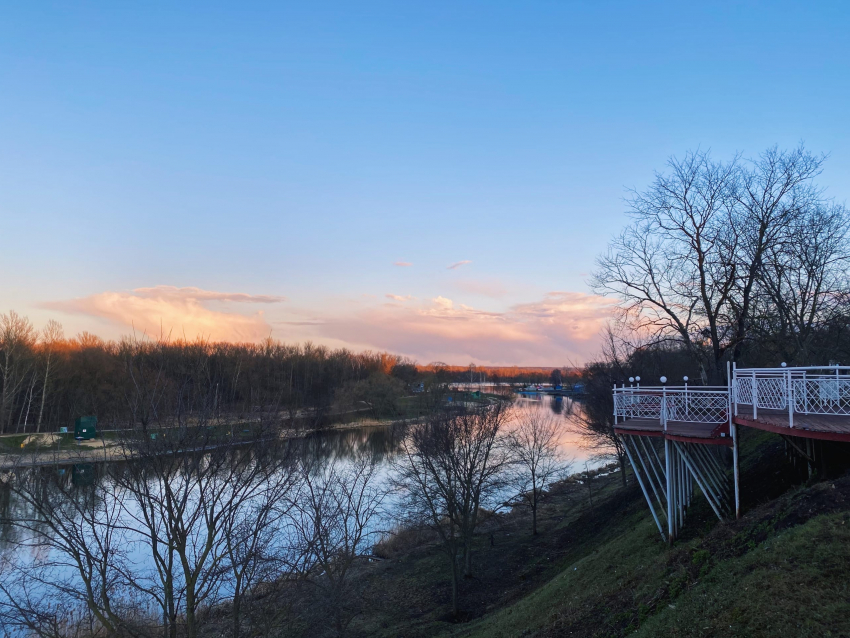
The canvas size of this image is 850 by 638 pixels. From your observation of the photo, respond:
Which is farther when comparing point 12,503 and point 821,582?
point 12,503

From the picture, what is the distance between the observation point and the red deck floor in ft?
23.8

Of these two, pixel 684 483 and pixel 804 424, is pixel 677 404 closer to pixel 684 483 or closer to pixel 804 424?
pixel 684 483

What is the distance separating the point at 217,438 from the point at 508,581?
11583mm

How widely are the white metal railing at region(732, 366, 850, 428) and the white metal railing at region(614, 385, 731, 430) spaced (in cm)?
41

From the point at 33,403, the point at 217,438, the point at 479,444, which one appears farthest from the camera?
the point at 33,403

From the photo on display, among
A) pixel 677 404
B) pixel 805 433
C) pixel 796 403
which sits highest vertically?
pixel 796 403

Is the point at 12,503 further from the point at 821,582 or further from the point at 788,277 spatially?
the point at 788,277

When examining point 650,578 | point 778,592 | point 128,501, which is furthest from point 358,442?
point 778,592

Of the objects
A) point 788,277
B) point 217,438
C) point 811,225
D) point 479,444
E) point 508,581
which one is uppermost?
point 811,225

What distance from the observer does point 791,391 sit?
318 inches

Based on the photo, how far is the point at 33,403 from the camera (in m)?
50.8

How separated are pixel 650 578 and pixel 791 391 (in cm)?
393

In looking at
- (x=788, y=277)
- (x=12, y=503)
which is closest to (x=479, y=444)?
(x=788, y=277)

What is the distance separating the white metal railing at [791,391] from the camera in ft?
27.3
